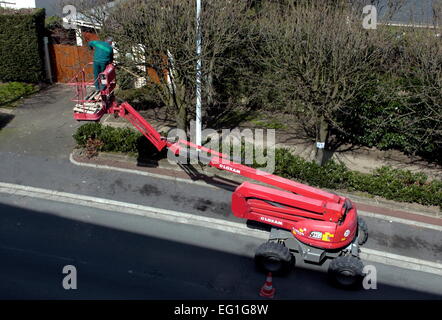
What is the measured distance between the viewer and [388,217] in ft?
44.9

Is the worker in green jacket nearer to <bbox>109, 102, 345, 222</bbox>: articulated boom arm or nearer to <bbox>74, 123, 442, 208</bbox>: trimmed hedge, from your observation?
<bbox>109, 102, 345, 222</bbox>: articulated boom arm

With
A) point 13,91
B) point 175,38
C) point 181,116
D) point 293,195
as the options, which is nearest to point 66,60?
point 13,91

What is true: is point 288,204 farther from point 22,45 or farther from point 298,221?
point 22,45

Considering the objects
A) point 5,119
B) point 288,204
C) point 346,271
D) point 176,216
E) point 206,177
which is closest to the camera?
point 346,271

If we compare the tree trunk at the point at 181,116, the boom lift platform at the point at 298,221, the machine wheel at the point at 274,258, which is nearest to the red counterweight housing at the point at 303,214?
the boom lift platform at the point at 298,221

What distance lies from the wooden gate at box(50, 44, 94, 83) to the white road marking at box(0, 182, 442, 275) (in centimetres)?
945

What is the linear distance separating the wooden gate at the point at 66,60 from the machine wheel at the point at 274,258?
14611 millimetres

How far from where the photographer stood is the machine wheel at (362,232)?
12.1 meters

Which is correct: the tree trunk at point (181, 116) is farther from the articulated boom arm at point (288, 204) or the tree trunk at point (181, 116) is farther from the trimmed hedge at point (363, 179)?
the articulated boom arm at point (288, 204)

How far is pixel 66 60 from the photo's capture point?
2266cm

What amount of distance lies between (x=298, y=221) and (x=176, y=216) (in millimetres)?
3820

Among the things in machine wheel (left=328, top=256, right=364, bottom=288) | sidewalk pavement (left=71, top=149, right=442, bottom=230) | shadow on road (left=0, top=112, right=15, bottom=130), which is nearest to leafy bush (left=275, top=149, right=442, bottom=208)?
sidewalk pavement (left=71, top=149, right=442, bottom=230)
